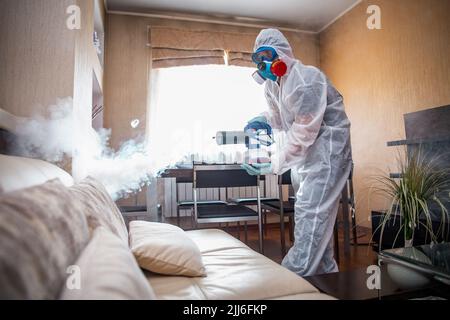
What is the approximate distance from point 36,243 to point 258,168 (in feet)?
5.56

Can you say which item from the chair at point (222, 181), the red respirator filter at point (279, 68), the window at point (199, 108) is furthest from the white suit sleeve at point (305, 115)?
the window at point (199, 108)

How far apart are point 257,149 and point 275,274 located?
4.69 feet

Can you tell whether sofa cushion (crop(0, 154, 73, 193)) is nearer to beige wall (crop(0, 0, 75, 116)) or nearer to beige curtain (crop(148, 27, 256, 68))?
beige wall (crop(0, 0, 75, 116))

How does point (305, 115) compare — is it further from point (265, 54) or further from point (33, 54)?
point (33, 54)

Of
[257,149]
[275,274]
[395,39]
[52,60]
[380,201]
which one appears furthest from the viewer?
[380,201]

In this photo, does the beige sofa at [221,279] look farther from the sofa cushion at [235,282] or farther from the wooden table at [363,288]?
the wooden table at [363,288]

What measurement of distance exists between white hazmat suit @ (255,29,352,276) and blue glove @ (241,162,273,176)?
0.19 meters

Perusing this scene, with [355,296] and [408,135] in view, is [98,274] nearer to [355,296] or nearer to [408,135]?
[355,296]

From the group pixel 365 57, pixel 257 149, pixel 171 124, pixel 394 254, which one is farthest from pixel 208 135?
pixel 394 254

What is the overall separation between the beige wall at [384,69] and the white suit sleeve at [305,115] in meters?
1.66

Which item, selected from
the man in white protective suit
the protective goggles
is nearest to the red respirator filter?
the man in white protective suit

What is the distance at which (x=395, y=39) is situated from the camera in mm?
2943

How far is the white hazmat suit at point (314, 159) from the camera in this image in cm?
155

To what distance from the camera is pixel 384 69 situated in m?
3.09
